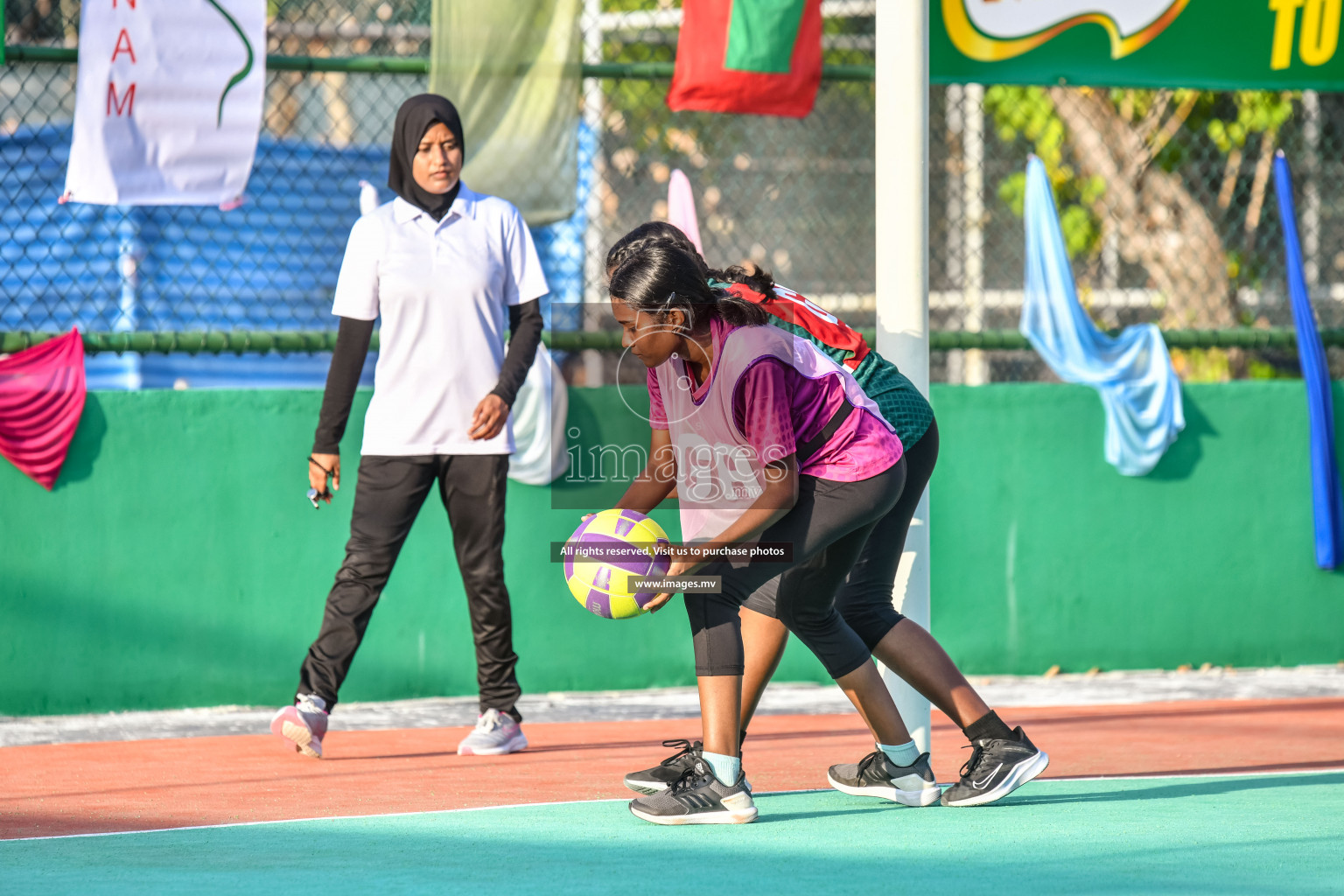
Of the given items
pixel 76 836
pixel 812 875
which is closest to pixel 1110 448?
pixel 812 875

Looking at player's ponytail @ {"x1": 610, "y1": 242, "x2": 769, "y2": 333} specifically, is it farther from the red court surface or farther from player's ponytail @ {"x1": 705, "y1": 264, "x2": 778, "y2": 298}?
the red court surface

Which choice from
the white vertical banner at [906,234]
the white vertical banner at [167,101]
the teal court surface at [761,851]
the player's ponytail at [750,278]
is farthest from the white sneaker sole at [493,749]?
the white vertical banner at [167,101]

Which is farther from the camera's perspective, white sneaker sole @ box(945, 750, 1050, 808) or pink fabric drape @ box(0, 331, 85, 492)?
pink fabric drape @ box(0, 331, 85, 492)

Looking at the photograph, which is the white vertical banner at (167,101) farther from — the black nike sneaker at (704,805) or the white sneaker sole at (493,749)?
the black nike sneaker at (704,805)

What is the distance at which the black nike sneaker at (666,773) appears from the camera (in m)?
5.08

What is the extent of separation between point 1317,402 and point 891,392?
4388 millimetres

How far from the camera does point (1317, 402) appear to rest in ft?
28.0

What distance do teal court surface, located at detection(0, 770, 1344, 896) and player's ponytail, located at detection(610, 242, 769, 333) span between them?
4.56ft

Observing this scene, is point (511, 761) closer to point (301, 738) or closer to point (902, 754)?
point (301, 738)

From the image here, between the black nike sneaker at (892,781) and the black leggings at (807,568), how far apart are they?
54 centimetres

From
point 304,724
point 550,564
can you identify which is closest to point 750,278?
point 304,724

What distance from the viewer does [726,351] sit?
447 cm

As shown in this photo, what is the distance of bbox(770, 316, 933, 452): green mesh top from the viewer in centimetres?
496

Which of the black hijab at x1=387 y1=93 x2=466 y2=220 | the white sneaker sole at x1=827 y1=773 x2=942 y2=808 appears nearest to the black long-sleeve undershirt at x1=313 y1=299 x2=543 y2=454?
the black hijab at x1=387 y1=93 x2=466 y2=220
